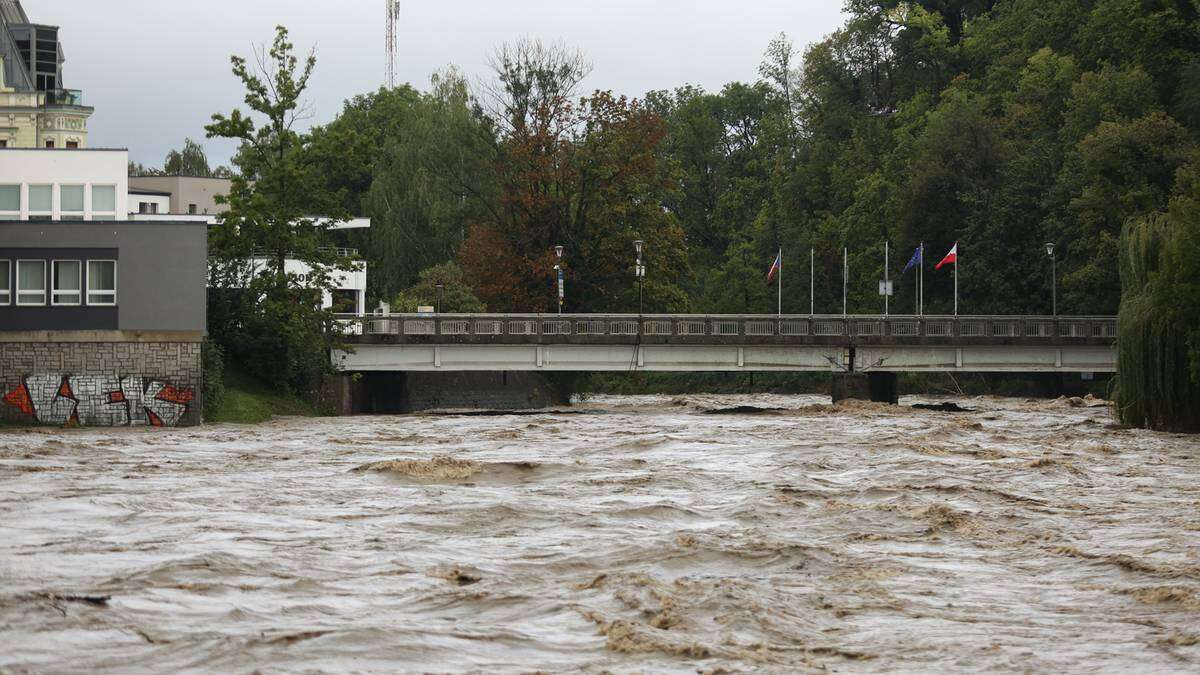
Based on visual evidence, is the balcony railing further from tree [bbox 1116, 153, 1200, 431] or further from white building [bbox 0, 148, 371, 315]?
tree [bbox 1116, 153, 1200, 431]

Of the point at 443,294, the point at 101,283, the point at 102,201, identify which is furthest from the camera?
the point at 443,294

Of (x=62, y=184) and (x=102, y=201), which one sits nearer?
(x=62, y=184)

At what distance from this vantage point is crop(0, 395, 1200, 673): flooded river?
55.1ft

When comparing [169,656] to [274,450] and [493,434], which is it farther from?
[493,434]

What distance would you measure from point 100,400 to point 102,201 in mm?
9150

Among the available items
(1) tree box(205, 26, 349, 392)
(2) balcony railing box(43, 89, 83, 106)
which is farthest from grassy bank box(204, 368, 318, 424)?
(2) balcony railing box(43, 89, 83, 106)

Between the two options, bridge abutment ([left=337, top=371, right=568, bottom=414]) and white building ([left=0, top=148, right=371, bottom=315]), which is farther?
bridge abutment ([left=337, top=371, right=568, bottom=414])

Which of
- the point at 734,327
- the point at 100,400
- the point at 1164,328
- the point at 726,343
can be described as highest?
the point at 1164,328

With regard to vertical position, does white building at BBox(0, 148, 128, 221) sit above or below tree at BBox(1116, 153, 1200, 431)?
above

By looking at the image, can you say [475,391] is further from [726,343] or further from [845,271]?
[845,271]

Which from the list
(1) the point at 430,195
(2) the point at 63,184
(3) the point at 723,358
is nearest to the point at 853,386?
(3) the point at 723,358

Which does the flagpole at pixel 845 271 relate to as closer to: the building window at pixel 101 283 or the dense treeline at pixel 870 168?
the dense treeline at pixel 870 168

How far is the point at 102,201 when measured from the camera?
200 feet

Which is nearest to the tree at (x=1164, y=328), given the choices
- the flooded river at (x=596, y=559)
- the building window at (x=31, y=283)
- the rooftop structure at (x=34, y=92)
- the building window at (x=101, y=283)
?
the flooded river at (x=596, y=559)
